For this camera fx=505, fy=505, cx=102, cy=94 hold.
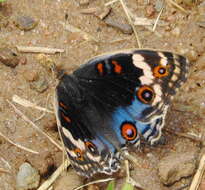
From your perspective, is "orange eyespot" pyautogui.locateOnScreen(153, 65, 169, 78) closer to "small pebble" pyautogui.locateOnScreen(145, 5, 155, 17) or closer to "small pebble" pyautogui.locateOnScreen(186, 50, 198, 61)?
"small pebble" pyautogui.locateOnScreen(186, 50, 198, 61)

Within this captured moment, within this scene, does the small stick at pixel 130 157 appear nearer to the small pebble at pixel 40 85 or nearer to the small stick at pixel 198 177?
the small stick at pixel 198 177

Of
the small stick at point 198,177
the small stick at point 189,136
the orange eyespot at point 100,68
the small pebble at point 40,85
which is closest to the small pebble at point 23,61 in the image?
the small pebble at point 40,85

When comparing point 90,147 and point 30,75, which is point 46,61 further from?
point 90,147

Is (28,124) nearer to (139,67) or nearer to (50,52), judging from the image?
(50,52)

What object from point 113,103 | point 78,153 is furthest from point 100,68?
point 78,153

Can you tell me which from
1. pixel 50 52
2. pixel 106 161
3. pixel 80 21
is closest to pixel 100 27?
pixel 80 21

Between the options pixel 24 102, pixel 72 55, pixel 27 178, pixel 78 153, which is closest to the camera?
pixel 78 153
